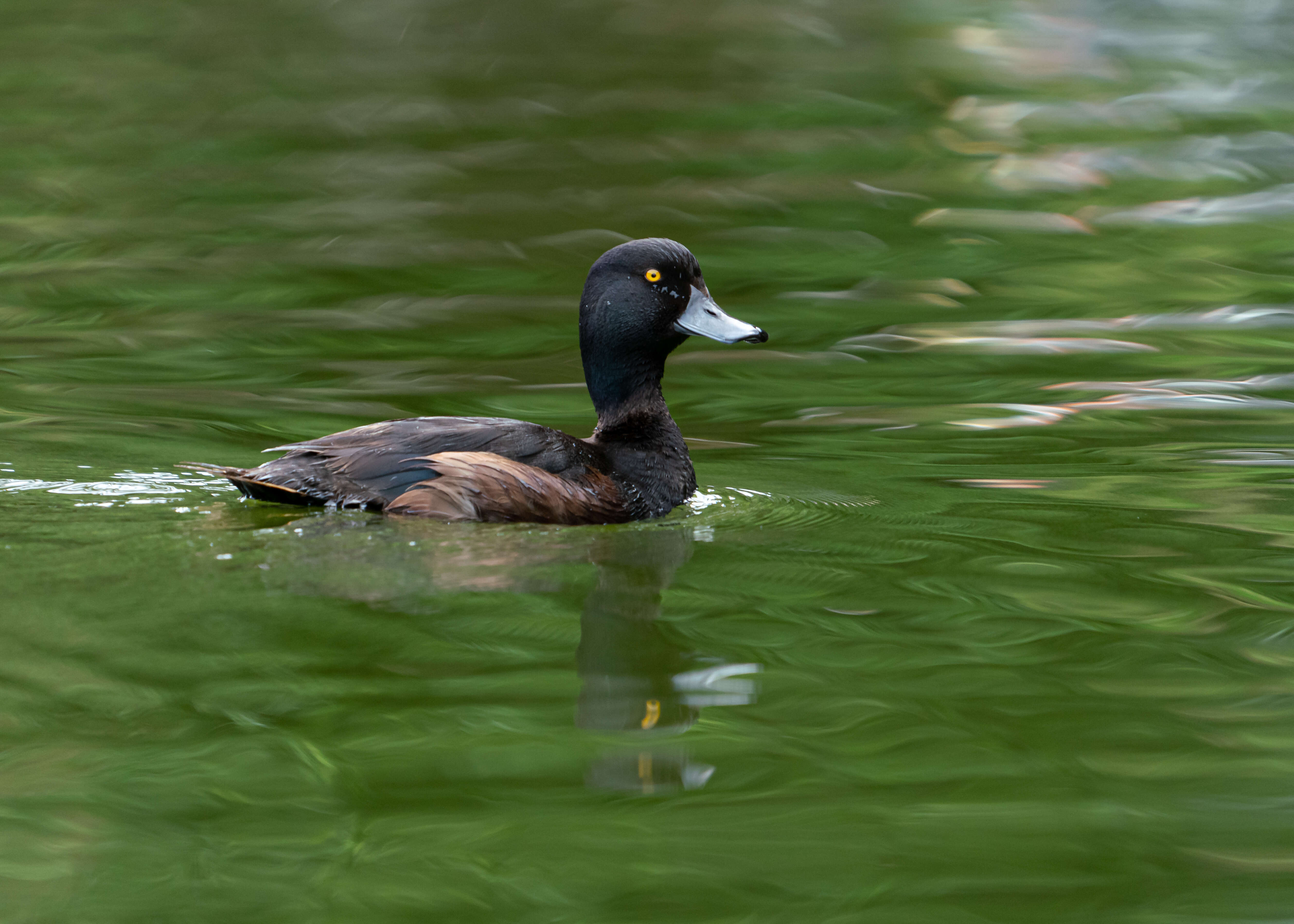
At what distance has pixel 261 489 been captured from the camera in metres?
6.09

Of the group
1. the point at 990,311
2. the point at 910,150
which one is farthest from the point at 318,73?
the point at 990,311

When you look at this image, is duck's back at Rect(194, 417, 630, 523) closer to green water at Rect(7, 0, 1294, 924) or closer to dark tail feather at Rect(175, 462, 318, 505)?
dark tail feather at Rect(175, 462, 318, 505)

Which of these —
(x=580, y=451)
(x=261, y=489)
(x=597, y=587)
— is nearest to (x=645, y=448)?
(x=580, y=451)

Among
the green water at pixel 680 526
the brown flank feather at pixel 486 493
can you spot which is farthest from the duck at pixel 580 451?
the green water at pixel 680 526

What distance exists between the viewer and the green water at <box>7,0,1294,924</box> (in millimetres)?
3561

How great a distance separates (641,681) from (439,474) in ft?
5.72

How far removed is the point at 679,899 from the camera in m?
3.33

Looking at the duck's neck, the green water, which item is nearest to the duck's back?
the green water

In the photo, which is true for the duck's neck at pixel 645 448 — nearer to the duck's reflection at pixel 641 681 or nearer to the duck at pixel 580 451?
the duck at pixel 580 451

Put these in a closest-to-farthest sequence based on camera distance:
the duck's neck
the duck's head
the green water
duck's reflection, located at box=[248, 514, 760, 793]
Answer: the green water, duck's reflection, located at box=[248, 514, 760, 793], the duck's neck, the duck's head

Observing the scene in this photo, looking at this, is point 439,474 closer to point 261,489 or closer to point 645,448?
point 261,489

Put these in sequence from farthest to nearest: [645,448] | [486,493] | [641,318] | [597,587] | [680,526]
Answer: [641,318] < [645,448] < [680,526] < [486,493] < [597,587]

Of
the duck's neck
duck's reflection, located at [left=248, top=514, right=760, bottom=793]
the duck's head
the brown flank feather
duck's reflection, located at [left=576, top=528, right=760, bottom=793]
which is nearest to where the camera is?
duck's reflection, located at [left=576, top=528, right=760, bottom=793]

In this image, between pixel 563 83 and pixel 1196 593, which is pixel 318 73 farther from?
pixel 1196 593
